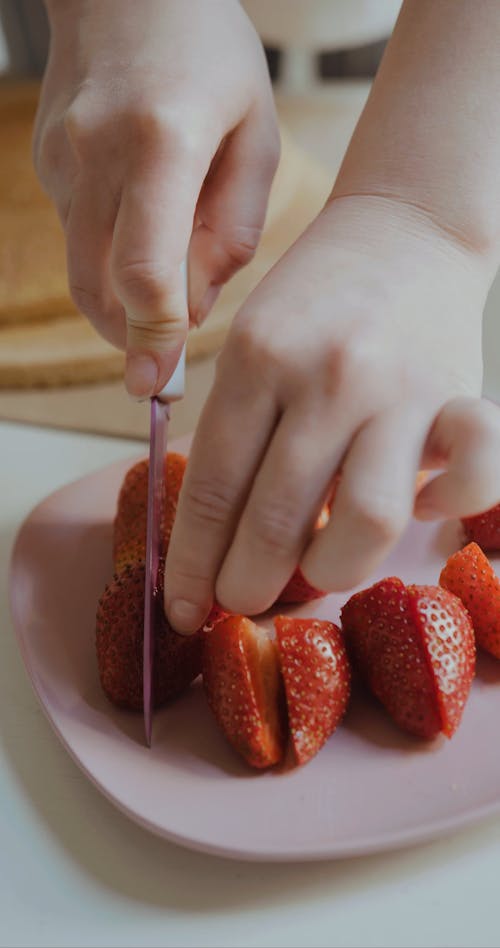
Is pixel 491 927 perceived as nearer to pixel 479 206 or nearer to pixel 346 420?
pixel 346 420

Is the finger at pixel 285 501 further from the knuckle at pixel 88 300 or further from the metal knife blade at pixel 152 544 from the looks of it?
the knuckle at pixel 88 300

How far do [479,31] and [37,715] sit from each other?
57 centimetres

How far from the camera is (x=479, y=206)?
0.72m

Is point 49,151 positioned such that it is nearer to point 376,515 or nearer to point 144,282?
point 144,282

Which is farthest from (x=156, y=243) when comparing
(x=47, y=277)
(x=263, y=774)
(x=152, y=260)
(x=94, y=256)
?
(x=47, y=277)

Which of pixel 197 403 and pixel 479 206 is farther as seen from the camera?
pixel 197 403

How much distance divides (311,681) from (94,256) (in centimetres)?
37

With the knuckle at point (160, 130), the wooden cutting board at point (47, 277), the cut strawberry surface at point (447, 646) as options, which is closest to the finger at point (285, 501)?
the cut strawberry surface at point (447, 646)

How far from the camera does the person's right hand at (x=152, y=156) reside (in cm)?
75

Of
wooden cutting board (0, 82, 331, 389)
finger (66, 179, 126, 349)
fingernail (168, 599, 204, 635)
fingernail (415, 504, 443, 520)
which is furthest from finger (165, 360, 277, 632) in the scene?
wooden cutting board (0, 82, 331, 389)

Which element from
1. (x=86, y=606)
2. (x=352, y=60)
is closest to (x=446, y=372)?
(x=86, y=606)

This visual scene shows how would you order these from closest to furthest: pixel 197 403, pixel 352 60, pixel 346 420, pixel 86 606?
pixel 346 420 → pixel 86 606 → pixel 197 403 → pixel 352 60

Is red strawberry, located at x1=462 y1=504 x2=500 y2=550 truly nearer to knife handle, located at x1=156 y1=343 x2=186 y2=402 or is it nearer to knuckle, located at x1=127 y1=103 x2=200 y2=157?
knife handle, located at x1=156 y1=343 x2=186 y2=402

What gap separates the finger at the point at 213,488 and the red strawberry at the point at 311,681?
0.20ft
